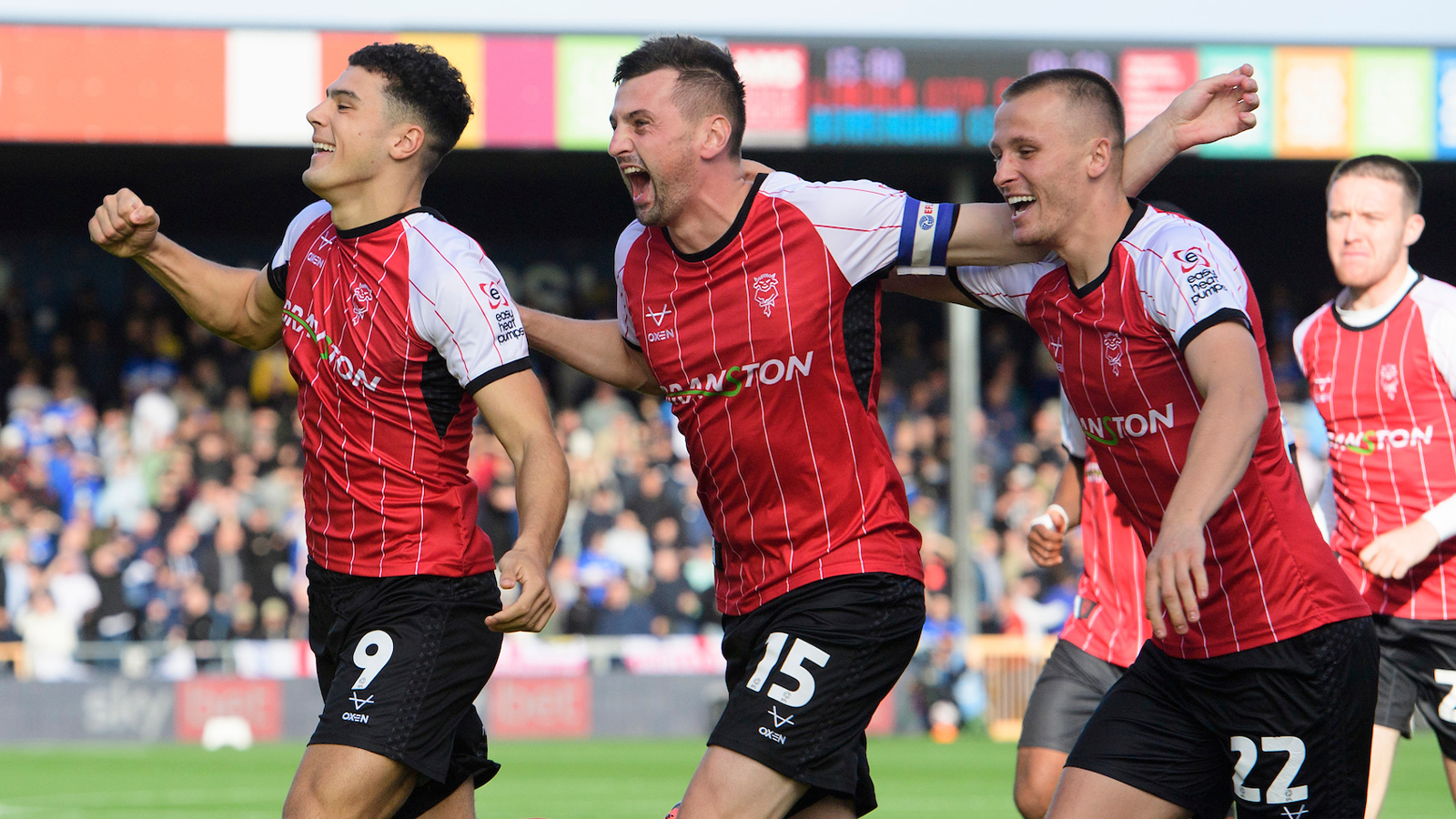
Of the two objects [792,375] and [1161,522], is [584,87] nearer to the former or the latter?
[792,375]

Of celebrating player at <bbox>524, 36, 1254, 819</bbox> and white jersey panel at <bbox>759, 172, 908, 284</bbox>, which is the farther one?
white jersey panel at <bbox>759, 172, 908, 284</bbox>

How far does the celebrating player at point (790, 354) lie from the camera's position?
4.56 metres

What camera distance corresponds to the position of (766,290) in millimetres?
4660

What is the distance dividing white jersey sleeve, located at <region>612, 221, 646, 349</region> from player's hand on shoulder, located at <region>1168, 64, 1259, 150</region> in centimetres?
155

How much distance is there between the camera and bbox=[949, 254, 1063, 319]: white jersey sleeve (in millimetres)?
4680

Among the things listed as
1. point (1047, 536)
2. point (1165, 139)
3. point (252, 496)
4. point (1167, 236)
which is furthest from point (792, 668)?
point (252, 496)

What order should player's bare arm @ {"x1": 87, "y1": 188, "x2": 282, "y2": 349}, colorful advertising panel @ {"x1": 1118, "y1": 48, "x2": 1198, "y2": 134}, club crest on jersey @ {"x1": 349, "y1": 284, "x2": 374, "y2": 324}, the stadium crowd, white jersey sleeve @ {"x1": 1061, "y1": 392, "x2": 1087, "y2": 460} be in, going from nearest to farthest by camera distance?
club crest on jersey @ {"x1": 349, "y1": 284, "x2": 374, "y2": 324} → player's bare arm @ {"x1": 87, "y1": 188, "x2": 282, "y2": 349} → white jersey sleeve @ {"x1": 1061, "y1": 392, "x2": 1087, "y2": 460} → colorful advertising panel @ {"x1": 1118, "y1": 48, "x2": 1198, "y2": 134} → the stadium crowd

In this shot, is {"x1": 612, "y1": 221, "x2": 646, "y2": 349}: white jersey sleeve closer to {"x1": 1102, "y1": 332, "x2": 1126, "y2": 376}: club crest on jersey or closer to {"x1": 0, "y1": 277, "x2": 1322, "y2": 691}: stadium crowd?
{"x1": 1102, "y1": 332, "x2": 1126, "y2": 376}: club crest on jersey

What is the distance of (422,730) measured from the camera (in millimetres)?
4594

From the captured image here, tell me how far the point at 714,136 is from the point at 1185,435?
60.3 inches

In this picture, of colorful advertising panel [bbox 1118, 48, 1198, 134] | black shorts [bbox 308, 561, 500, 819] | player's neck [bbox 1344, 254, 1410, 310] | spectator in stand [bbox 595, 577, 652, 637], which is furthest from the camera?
spectator in stand [bbox 595, 577, 652, 637]

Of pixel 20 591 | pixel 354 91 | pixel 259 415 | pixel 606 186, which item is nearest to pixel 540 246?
pixel 606 186

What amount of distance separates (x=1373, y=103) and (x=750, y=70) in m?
6.13

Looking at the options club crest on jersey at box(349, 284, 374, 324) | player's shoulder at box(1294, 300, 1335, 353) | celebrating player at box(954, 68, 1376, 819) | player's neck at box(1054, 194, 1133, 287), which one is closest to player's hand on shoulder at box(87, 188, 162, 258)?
club crest on jersey at box(349, 284, 374, 324)
